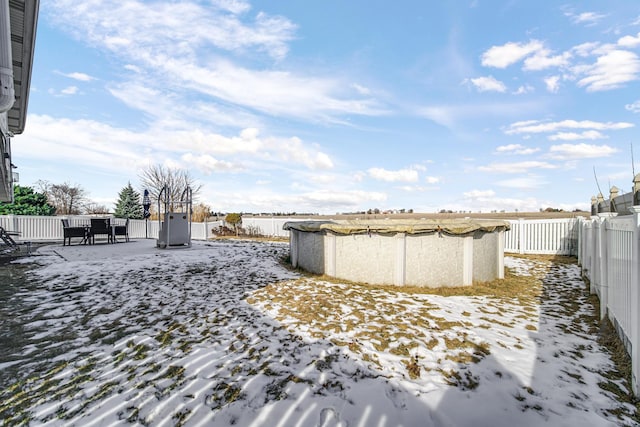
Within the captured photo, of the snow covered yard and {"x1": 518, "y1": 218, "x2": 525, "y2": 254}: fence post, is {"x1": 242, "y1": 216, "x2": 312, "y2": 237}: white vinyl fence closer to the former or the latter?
{"x1": 518, "y1": 218, "x2": 525, "y2": 254}: fence post

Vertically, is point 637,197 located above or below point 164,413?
above

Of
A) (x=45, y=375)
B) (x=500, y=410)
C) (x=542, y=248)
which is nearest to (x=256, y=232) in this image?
(x=542, y=248)

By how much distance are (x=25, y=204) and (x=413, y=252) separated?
25365mm

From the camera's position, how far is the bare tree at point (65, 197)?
33188mm

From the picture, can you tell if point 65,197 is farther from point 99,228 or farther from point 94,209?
point 99,228

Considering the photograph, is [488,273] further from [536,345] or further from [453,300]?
[536,345]

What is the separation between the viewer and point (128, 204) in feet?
92.2

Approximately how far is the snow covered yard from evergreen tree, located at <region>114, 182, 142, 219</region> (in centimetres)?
2597

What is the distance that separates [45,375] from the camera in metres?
2.55

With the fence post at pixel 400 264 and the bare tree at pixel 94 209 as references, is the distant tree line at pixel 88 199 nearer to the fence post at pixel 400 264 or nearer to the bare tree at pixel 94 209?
the bare tree at pixel 94 209

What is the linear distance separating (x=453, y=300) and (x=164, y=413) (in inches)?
178

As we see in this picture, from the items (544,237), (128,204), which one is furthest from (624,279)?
Answer: (128,204)

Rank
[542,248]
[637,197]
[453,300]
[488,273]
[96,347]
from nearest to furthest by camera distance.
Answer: [96,347] < [637,197] < [453,300] < [488,273] < [542,248]

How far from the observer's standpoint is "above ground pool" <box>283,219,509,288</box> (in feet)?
Answer: 18.7
